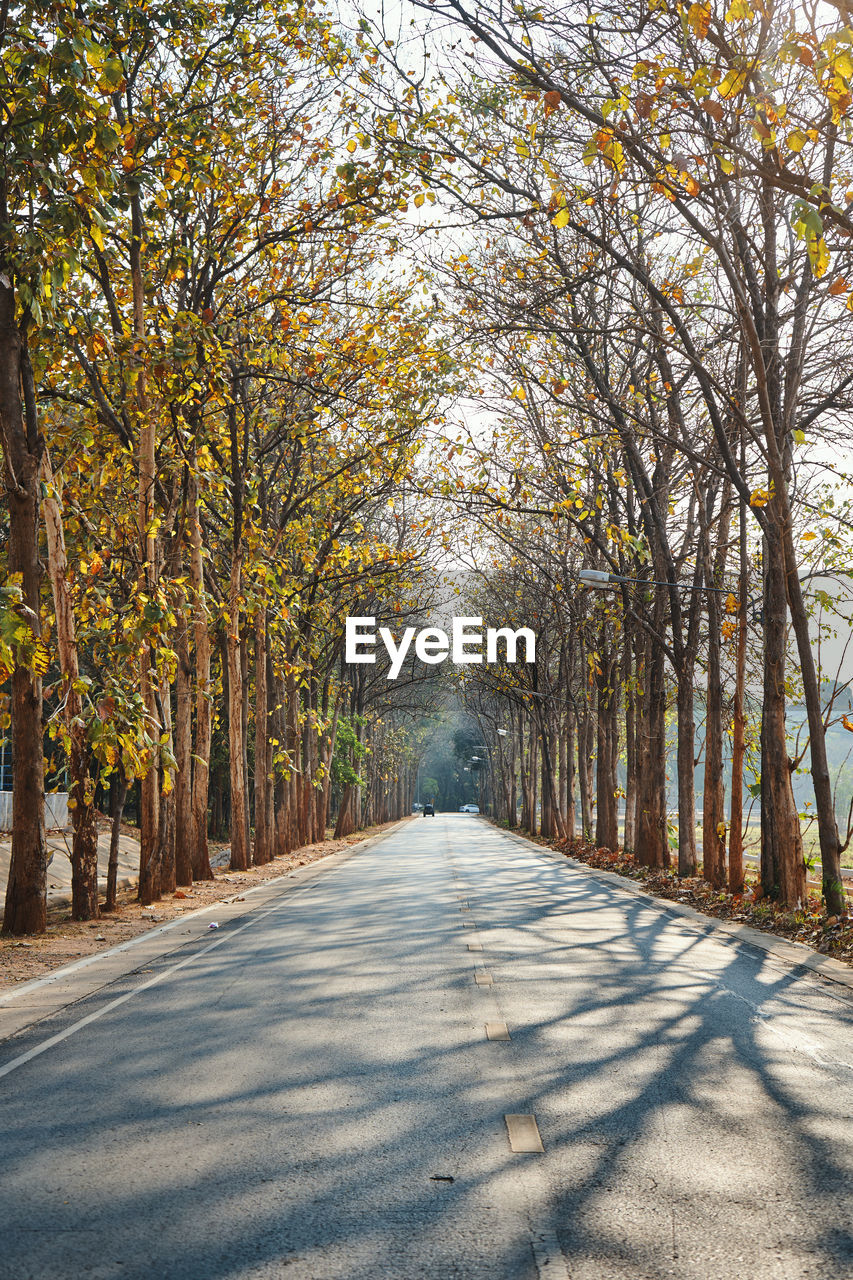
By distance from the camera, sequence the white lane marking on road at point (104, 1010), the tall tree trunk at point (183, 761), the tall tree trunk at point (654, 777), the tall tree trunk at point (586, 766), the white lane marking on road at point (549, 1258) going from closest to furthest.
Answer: the white lane marking on road at point (549, 1258) → the white lane marking on road at point (104, 1010) → the tall tree trunk at point (183, 761) → the tall tree trunk at point (654, 777) → the tall tree trunk at point (586, 766)

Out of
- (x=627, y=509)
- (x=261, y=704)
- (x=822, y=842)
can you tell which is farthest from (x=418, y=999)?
(x=261, y=704)

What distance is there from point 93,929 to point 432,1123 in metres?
9.89

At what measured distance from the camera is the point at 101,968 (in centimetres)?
1128

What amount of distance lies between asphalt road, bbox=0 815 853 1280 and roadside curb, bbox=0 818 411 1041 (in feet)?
0.79

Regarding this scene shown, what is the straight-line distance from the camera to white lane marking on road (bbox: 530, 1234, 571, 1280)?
155 inches

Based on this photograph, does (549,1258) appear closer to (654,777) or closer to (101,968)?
(101,968)

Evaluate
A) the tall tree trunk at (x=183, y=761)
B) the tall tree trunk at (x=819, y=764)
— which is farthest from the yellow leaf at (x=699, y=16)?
the tall tree trunk at (x=183, y=761)

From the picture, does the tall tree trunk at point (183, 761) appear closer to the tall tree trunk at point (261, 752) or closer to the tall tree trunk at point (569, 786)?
the tall tree trunk at point (261, 752)

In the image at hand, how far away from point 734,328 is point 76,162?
1010 centimetres

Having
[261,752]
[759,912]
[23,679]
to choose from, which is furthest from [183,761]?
[759,912]

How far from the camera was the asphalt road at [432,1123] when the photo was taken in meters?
4.21

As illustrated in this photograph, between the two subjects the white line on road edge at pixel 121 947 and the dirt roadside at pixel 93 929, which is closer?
the white line on road edge at pixel 121 947

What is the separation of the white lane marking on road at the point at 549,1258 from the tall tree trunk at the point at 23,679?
10.3 m

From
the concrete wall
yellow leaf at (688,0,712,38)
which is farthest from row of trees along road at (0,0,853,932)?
the concrete wall
